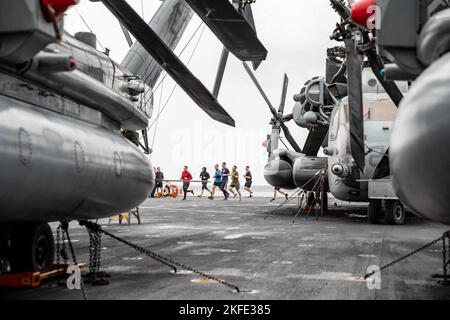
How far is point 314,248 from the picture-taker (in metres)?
9.28

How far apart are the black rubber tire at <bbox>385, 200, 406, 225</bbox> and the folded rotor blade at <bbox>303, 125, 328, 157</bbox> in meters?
5.15

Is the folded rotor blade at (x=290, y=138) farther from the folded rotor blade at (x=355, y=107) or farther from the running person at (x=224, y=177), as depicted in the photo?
the folded rotor blade at (x=355, y=107)

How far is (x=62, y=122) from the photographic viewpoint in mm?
5898

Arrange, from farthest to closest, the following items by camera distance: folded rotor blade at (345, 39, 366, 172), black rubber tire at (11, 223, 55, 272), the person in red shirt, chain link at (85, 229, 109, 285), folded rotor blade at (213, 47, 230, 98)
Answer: the person in red shirt → folded rotor blade at (213, 47, 230, 98) → folded rotor blade at (345, 39, 366, 172) → chain link at (85, 229, 109, 285) → black rubber tire at (11, 223, 55, 272)

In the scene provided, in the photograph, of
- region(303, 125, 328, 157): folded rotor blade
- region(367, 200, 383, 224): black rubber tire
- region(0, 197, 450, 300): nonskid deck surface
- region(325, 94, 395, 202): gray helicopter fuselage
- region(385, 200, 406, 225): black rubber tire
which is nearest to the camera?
region(0, 197, 450, 300): nonskid deck surface

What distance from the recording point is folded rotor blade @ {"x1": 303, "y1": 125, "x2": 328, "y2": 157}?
62.0ft

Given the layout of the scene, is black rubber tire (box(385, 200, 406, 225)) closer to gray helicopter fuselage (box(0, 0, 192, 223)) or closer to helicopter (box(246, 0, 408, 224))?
helicopter (box(246, 0, 408, 224))

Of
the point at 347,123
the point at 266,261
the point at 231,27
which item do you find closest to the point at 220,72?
the point at 347,123

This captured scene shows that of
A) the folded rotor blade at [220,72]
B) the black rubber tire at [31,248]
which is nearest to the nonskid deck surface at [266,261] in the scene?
the black rubber tire at [31,248]

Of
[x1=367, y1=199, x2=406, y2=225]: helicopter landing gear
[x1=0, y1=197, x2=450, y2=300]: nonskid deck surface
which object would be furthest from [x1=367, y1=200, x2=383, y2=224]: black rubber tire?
[x1=0, y1=197, x2=450, y2=300]: nonskid deck surface

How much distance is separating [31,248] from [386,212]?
33.9 ft

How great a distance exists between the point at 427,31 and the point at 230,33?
6.08 meters

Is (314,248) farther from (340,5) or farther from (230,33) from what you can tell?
(340,5)

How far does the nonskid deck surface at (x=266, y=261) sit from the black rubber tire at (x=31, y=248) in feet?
0.89
